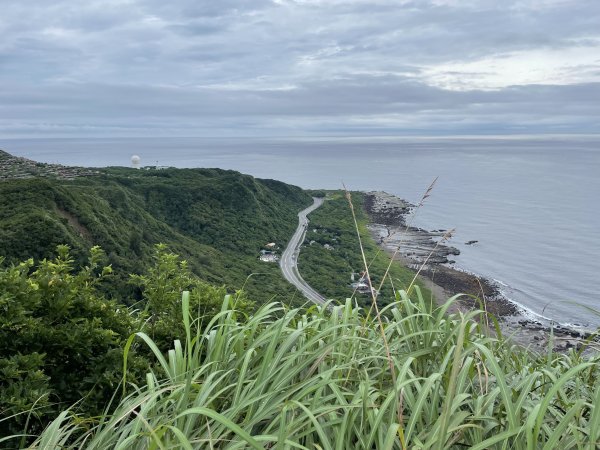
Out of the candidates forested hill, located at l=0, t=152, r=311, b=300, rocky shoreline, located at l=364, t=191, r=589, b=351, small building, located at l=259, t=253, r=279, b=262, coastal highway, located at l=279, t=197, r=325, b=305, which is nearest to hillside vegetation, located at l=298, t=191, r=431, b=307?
coastal highway, located at l=279, t=197, r=325, b=305

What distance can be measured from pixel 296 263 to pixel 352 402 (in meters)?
45.7

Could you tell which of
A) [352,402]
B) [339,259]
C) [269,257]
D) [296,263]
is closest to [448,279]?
[339,259]

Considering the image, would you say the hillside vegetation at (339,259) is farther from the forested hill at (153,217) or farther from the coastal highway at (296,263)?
the forested hill at (153,217)

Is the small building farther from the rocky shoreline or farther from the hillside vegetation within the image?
the rocky shoreline

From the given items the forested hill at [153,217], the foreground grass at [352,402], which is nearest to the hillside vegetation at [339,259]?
the forested hill at [153,217]

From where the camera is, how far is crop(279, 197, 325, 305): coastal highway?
3822 centimetres

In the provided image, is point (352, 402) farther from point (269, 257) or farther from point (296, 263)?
point (269, 257)

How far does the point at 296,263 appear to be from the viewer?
157 feet

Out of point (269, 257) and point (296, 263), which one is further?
point (269, 257)

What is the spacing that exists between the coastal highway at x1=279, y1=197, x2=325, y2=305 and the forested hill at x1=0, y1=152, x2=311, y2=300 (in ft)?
3.66

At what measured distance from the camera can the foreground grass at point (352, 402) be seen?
192cm

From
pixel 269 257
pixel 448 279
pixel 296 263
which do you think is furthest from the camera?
pixel 269 257

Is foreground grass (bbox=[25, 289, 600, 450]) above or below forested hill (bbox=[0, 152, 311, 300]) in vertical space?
above

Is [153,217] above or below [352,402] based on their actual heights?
below
